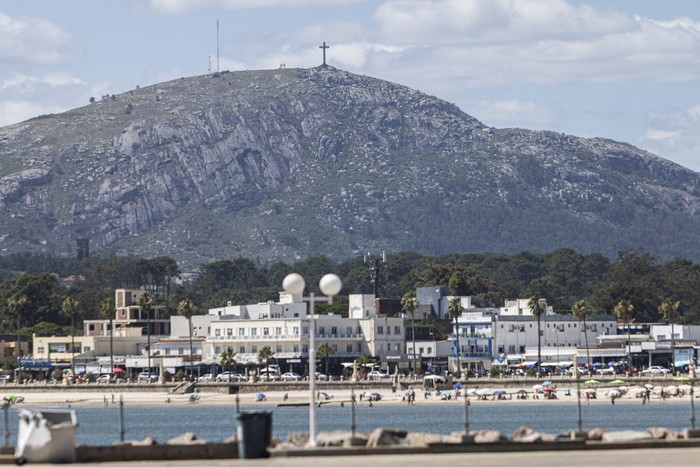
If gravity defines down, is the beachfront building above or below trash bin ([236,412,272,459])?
above

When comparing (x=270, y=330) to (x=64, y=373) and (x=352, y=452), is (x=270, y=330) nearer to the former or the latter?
(x=64, y=373)

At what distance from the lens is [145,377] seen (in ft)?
528

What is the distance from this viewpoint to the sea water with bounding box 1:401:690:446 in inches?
3610

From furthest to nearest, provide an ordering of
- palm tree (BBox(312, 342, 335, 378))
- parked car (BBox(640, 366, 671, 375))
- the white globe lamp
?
palm tree (BBox(312, 342, 335, 378))
parked car (BBox(640, 366, 671, 375))
the white globe lamp

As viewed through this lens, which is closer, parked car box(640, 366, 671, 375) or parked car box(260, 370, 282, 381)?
parked car box(260, 370, 282, 381)

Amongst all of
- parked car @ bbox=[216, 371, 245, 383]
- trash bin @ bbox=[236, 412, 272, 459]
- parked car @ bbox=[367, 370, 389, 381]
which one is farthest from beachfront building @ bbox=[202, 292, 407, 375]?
trash bin @ bbox=[236, 412, 272, 459]

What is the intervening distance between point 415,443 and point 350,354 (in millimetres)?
122477

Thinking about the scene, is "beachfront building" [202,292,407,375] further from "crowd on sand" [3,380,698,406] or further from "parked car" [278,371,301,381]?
"crowd on sand" [3,380,698,406]

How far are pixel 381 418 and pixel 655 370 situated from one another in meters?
62.0

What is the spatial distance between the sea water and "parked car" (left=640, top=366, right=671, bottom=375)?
2993cm

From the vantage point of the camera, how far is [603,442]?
44.0 meters

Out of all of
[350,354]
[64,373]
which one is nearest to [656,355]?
[350,354]

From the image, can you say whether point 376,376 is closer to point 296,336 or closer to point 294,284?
point 296,336

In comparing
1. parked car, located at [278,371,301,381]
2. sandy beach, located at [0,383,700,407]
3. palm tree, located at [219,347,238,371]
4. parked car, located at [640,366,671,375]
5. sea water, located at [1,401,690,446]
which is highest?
palm tree, located at [219,347,238,371]
